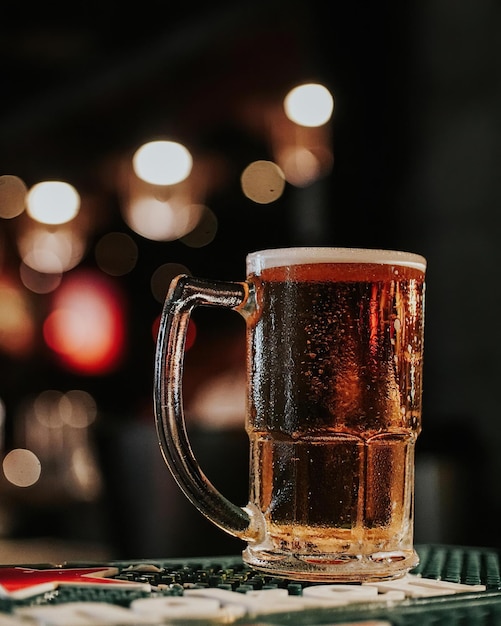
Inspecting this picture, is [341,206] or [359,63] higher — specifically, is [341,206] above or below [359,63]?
below

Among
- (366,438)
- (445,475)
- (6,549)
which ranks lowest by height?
(6,549)

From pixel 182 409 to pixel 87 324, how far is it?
8891 millimetres

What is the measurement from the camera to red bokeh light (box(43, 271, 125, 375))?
9742mm

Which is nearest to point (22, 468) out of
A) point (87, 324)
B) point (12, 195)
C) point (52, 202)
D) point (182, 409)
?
point (52, 202)

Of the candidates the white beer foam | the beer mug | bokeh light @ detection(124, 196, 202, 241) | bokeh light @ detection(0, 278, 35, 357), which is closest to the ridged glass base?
the beer mug

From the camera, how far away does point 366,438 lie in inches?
40.6

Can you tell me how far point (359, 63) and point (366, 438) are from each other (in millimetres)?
3407

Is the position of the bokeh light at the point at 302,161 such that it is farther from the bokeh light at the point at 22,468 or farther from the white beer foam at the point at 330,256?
the white beer foam at the point at 330,256

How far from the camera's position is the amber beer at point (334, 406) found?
3.35 ft

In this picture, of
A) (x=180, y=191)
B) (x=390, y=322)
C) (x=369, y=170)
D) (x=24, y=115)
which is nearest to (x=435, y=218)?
(x=369, y=170)

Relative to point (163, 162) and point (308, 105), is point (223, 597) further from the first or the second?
point (163, 162)

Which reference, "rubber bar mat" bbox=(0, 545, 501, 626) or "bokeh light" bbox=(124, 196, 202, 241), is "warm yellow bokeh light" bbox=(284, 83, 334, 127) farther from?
"rubber bar mat" bbox=(0, 545, 501, 626)

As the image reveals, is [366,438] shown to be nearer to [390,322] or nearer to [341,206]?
[390,322]

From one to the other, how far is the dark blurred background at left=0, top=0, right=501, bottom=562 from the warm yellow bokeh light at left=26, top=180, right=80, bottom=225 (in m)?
0.47
